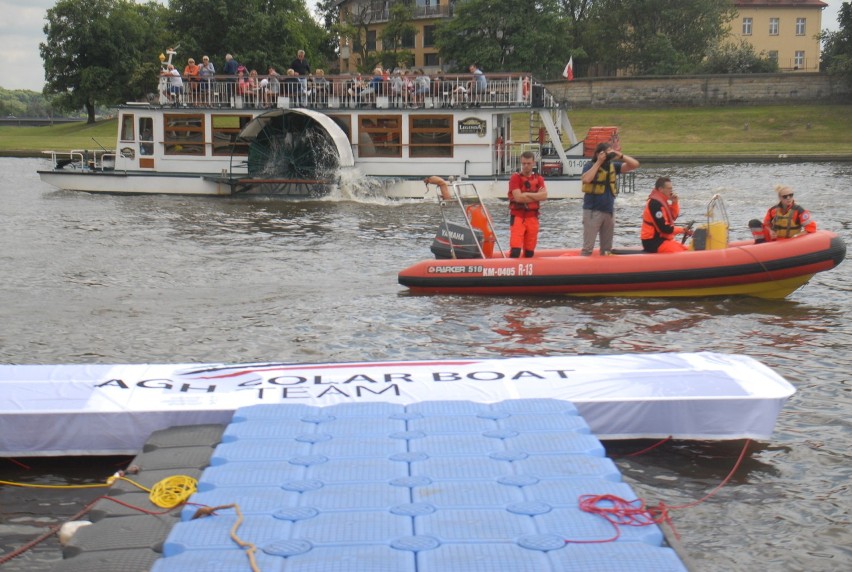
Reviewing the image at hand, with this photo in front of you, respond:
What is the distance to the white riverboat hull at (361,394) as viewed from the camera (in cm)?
743

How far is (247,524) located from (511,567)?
141cm

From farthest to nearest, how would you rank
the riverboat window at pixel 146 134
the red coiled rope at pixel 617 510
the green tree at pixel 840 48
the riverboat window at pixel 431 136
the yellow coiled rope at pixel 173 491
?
1. the green tree at pixel 840 48
2. the riverboat window at pixel 146 134
3. the riverboat window at pixel 431 136
4. the yellow coiled rope at pixel 173 491
5. the red coiled rope at pixel 617 510

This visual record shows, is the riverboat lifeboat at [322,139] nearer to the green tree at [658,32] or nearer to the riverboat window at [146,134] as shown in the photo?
the riverboat window at [146,134]

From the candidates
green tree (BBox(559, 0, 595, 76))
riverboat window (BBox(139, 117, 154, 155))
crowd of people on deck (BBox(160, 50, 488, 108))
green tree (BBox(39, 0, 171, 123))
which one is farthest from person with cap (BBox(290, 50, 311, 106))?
green tree (BBox(39, 0, 171, 123))

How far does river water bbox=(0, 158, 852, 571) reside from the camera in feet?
22.5

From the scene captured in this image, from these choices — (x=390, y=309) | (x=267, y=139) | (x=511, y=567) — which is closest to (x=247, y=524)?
(x=511, y=567)

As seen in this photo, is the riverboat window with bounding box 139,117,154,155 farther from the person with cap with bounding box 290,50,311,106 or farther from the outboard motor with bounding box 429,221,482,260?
the outboard motor with bounding box 429,221,482,260

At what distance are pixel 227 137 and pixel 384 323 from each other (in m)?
18.4

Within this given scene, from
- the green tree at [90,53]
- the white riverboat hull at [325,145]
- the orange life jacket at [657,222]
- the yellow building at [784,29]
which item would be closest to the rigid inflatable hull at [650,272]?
the orange life jacket at [657,222]

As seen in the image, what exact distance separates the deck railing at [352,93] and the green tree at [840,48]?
119ft

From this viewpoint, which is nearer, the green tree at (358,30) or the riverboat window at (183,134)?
the riverboat window at (183,134)

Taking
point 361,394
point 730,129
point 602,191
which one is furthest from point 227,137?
point 730,129

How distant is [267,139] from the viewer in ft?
93.3

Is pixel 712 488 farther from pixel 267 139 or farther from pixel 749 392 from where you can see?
pixel 267 139
